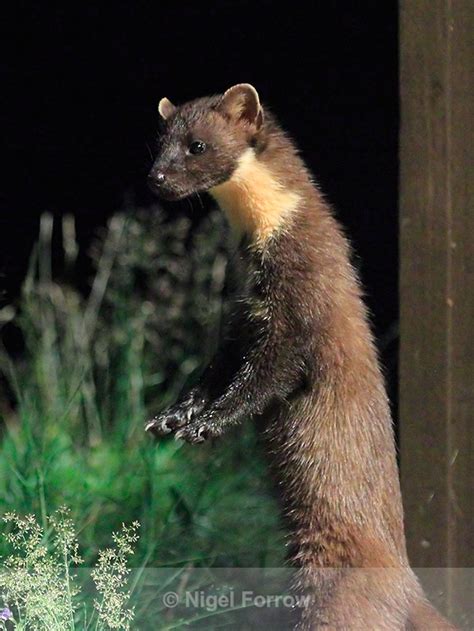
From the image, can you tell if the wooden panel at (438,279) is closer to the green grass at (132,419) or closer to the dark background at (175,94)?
the green grass at (132,419)

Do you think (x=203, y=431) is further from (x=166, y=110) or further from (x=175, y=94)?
(x=175, y=94)

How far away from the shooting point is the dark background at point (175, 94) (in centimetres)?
597

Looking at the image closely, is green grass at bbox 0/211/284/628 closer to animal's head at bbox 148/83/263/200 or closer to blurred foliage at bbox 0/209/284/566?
blurred foliage at bbox 0/209/284/566

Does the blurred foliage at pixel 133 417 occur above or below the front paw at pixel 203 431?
below

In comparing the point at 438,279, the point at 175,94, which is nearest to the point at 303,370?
the point at 438,279

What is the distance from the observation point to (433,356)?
4617mm

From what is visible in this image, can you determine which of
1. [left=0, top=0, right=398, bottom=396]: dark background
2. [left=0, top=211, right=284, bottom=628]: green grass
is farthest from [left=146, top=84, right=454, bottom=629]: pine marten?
[left=0, top=0, right=398, bottom=396]: dark background

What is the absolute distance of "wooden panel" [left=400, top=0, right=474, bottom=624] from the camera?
457cm

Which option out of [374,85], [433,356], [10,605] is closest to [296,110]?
[374,85]

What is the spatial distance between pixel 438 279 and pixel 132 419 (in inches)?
51.0

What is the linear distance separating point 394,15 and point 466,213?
1505 mm

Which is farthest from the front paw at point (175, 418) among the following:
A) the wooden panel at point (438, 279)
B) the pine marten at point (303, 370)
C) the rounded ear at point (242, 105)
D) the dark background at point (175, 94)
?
the dark background at point (175, 94)

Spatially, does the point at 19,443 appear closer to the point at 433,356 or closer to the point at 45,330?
the point at 45,330

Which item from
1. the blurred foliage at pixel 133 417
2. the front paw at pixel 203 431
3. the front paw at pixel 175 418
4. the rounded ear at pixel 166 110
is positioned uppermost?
the rounded ear at pixel 166 110
